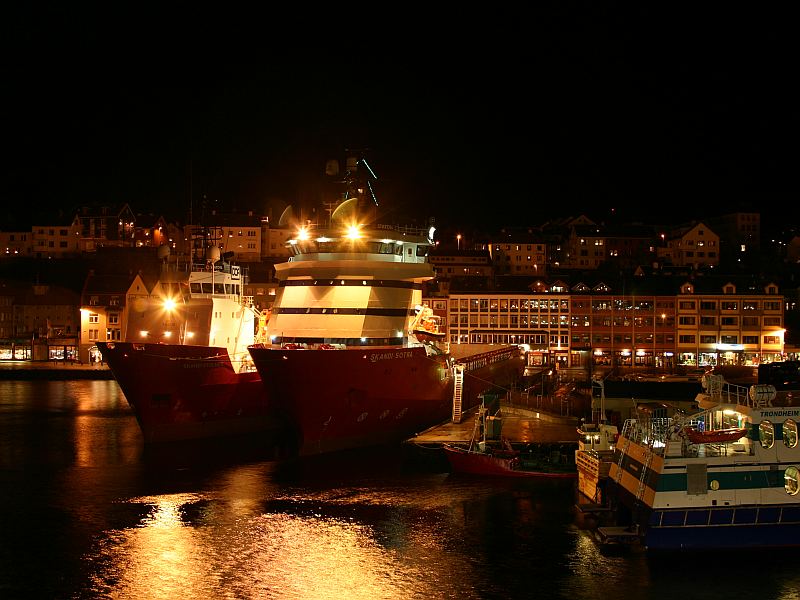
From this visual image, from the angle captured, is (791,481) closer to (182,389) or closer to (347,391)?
(347,391)

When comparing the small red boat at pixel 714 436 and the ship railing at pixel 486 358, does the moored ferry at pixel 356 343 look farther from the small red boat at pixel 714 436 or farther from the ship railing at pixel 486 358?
the small red boat at pixel 714 436

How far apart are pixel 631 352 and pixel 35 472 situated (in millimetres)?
57279

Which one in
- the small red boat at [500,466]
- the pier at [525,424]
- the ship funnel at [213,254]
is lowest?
the small red boat at [500,466]

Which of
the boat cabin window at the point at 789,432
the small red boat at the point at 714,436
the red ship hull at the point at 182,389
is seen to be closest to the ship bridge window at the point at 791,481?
the boat cabin window at the point at 789,432

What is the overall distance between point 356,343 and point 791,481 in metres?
19.2

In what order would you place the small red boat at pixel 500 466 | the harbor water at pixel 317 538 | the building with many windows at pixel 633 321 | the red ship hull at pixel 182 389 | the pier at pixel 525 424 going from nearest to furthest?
the harbor water at pixel 317 538, the small red boat at pixel 500 466, the pier at pixel 525 424, the red ship hull at pixel 182 389, the building with many windows at pixel 633 321

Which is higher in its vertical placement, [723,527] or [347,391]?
[347,391]

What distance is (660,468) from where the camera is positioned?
65.4 ft

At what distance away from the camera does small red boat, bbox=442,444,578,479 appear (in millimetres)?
28734

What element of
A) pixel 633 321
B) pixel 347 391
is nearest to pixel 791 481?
pixel 347 391

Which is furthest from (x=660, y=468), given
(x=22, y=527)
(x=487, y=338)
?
(x=487, y=338)

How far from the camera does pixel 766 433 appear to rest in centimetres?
2055

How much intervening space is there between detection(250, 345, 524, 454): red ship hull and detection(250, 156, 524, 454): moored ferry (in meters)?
0.04

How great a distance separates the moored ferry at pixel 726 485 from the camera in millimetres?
19969
